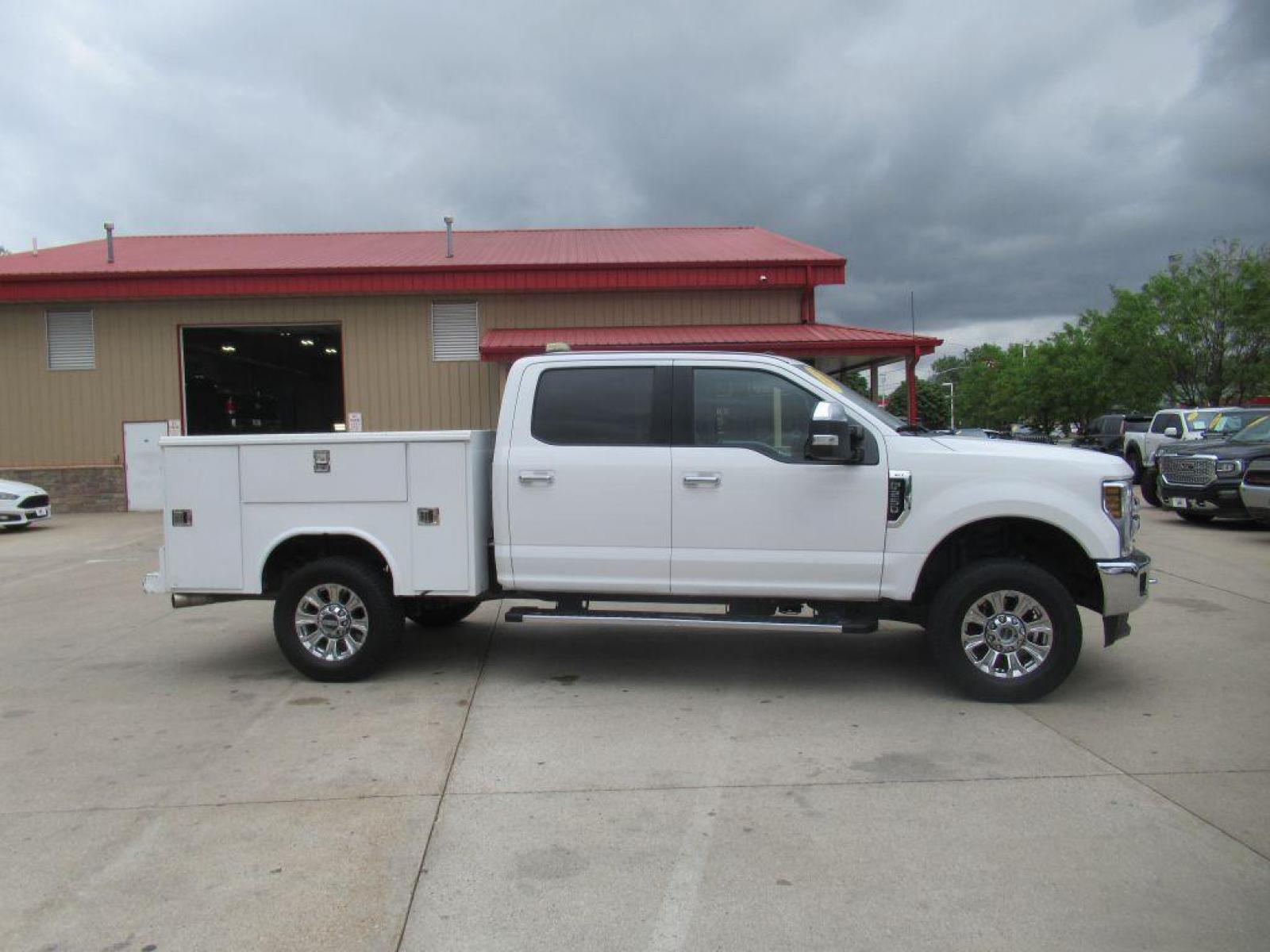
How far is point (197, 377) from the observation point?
1027 inches

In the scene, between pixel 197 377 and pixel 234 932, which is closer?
pixel 234 932

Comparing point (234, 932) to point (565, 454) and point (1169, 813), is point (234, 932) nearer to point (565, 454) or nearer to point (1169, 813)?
point (565, 454)

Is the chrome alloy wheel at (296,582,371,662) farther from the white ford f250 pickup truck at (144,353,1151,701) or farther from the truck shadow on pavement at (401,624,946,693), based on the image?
the truck shadow on pavement at (401,624,946,693)

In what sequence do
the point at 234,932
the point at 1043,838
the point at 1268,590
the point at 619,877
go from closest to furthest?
the point at 234,932 → the point at 619,877 → the point at 1043,838 → the point at 1268,590

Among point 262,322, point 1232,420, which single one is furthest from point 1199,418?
point 262,322

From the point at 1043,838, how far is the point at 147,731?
4738 millimetres

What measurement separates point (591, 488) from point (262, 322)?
55.8ft

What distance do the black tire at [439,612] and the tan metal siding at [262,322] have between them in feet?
42.9

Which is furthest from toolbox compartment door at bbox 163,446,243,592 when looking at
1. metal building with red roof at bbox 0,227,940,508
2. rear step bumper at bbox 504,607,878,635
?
metal building with red roof at bbox 0,227,940,508

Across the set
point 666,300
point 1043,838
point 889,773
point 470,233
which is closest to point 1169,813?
point 1043,838

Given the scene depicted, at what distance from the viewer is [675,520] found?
586cm

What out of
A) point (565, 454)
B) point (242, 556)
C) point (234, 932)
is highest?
point (565, 454)

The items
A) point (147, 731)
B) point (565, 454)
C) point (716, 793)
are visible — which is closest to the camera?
point (716, 793)

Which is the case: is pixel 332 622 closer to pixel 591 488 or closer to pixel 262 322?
pixel 591 488
